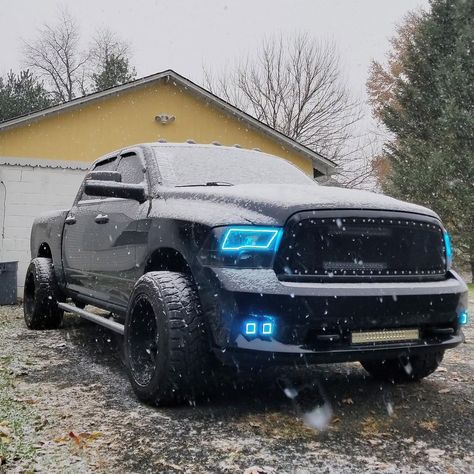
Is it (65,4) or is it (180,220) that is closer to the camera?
(180,220)

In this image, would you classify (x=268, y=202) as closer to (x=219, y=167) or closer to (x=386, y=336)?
(x=386, y=336)

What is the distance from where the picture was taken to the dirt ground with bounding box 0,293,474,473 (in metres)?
2.99

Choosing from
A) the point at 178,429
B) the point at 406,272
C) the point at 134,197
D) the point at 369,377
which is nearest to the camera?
the point at 178,429

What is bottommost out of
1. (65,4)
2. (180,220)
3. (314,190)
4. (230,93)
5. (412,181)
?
(180,220)

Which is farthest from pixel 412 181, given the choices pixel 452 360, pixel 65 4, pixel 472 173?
pixel 65 4

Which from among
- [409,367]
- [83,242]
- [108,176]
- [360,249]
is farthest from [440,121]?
[360,249]

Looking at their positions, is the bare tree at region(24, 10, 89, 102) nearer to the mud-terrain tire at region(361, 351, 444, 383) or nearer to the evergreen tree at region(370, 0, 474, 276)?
the evergreen tree at region(370, 0, 474, 276)

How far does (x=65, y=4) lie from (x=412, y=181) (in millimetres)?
32815

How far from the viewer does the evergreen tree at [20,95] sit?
30.3 meters

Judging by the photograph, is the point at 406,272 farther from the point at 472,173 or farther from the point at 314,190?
the point at 472,173

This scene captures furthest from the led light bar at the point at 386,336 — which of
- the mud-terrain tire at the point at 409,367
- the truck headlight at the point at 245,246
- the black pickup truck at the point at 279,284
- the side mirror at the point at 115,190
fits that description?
the side mirror at the point at 115,190

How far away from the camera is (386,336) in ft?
11.8

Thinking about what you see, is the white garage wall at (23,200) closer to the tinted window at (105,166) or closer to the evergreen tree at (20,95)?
the tinted window at (105,166)

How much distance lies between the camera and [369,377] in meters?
4.91
